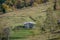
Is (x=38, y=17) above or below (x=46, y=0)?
below

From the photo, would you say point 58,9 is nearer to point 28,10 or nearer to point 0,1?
point 28,10

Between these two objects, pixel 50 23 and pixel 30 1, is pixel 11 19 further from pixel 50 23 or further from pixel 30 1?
pixel 50 23

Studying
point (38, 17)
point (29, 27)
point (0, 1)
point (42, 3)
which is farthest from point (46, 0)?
point (0, 1)

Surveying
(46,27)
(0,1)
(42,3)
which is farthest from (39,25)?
(0,1)

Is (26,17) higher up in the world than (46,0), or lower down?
lower down

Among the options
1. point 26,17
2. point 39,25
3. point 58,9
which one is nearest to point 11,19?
point 26,17

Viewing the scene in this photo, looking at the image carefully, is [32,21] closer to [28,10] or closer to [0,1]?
[28,10]

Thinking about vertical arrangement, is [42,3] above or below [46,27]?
above
